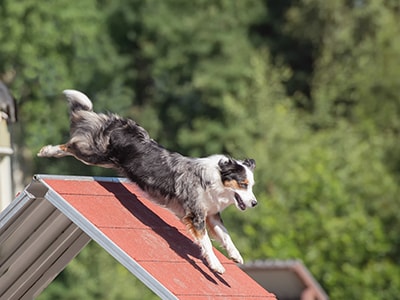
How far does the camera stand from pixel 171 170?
36.3 ft

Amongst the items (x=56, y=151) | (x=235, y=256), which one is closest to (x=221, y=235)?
(x=235, y=256)

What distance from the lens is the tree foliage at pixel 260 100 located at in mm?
34125

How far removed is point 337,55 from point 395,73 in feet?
15.6

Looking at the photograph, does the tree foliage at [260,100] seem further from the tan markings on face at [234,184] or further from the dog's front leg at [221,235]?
the tan markings on face at [234,184]

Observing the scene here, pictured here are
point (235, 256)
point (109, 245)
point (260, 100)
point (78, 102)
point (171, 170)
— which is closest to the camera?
point (109, 245)

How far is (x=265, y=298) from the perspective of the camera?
10961 millimetres

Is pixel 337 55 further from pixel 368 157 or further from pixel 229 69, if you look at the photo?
pixel 368 157

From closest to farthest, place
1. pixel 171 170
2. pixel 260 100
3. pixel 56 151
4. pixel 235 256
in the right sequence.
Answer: pixel 171 170, pixel 235 256, pixel 56 151, pixel 260 100

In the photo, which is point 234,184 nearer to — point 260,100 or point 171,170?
point 171,170

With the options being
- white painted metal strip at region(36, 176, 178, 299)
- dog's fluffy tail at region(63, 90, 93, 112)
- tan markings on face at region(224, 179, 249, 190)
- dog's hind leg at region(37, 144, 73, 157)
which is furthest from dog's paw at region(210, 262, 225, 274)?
A: dog's fluffy tail at region(63, 90, 93, 112)

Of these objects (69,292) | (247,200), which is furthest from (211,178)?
(69,292)

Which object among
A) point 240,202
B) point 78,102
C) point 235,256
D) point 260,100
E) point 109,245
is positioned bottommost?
point 109,245

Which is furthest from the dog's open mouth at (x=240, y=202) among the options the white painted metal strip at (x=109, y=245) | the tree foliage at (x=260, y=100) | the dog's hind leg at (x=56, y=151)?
the tree foliage at (x=260, y=100)

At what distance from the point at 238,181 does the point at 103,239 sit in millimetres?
1335
